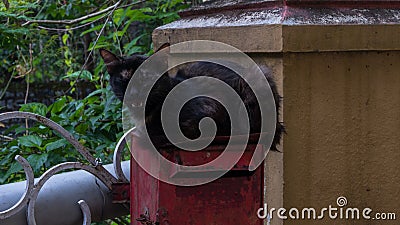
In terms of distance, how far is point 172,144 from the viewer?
4.13ft

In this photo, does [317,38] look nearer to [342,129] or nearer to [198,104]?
[342,129]

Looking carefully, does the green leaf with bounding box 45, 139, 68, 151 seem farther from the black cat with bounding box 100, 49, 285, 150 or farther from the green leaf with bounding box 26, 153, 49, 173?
the black cat with bounding box 100, 49, 285, 150

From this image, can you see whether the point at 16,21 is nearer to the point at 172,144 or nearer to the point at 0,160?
the point at 0,160

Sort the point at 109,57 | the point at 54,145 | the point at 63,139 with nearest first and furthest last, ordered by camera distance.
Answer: the point at 109,57 < the point at 54,145 < the point at 63,139

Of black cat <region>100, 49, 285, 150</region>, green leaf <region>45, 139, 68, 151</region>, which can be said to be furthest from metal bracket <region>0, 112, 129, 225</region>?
green leaf <region>45, 139, 68, 151</region>

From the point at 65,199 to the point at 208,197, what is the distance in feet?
1.20

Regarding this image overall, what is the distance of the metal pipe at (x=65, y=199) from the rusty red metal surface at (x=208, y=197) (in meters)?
0.20

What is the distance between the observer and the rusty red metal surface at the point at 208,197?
1.22 metres

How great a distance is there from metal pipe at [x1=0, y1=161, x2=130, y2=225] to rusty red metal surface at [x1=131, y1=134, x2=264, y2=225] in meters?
0.20

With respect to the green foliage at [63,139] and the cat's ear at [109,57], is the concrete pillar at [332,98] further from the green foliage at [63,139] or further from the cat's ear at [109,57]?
the green foliage at [63,139]

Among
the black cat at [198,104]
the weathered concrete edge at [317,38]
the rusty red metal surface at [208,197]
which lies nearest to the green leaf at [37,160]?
the black cat at [198,104]

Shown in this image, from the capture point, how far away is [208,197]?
1.25 metres

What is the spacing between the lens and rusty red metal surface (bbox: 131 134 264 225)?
1222 mm

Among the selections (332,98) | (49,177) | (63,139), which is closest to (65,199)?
(49,177)
